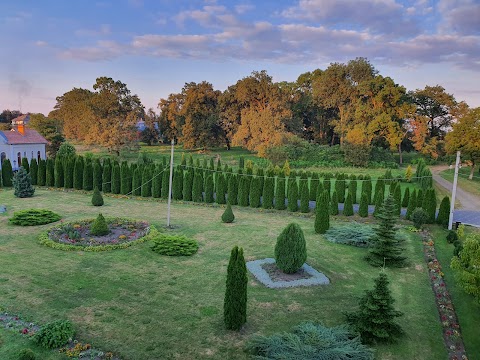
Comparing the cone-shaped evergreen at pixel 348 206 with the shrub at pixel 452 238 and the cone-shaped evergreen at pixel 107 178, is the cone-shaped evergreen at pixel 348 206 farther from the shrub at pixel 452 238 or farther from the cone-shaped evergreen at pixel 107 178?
the cone-shaped evergreen at pixel 107 178

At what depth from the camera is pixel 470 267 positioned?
370 inches

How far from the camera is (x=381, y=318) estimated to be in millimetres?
8281

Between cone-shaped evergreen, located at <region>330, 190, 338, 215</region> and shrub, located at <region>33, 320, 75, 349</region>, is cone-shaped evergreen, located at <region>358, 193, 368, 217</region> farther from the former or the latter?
shrub, located at <region>33, 320, 75, 349</region>

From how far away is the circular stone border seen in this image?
37.2ft

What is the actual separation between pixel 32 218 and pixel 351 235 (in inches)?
564

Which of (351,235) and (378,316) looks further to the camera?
(351,235)

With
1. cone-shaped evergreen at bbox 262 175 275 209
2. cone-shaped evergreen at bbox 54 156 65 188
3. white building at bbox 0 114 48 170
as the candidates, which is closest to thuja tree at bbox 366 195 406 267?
cone-shaped evergreen at bbox 262 175 275 209

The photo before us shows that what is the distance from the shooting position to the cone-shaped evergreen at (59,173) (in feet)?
91.8

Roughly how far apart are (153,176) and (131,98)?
22144mm

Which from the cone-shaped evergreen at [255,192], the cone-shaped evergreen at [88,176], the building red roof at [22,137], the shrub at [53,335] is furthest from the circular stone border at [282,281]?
the building red roof at [22,137]

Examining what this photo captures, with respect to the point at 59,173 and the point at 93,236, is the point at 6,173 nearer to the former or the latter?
the point at 59,173

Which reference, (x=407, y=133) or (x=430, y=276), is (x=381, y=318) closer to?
(x=430, y=276)

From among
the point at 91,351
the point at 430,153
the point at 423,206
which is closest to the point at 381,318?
the point at 91,351

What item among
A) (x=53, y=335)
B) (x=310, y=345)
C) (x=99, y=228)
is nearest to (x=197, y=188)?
(x=99, y=228)
